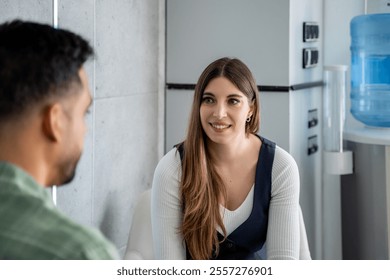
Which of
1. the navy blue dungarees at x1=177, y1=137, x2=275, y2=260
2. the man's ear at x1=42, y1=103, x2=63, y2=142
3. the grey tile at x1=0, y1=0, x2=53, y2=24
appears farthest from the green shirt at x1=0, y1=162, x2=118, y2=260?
the navy blue dungarees at x1=177, y1=137, x2=275, y2=260

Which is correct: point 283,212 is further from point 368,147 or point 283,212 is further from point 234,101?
point 368,147

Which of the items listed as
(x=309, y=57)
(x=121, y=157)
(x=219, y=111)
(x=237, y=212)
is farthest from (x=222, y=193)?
(x=309, y=57)

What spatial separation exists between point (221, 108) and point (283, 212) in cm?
28

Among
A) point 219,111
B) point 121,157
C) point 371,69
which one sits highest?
point 371,69

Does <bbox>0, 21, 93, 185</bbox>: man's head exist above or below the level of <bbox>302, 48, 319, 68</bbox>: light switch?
below

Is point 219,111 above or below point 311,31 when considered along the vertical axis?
below

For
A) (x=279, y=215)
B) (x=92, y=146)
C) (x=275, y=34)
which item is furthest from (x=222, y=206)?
(x=275, y=34)

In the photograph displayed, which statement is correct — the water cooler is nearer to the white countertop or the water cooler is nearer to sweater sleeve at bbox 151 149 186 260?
the white countertop

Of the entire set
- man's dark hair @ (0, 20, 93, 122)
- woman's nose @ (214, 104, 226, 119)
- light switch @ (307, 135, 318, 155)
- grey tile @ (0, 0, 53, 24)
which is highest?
grey tile @ (0, 0, 53, 24)

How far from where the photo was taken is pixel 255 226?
157 cm

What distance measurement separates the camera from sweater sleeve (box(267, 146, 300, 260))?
1.57 metres

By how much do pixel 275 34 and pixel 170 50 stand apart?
0.35m

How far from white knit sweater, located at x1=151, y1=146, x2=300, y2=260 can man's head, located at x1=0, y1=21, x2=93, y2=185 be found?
2.58 feet

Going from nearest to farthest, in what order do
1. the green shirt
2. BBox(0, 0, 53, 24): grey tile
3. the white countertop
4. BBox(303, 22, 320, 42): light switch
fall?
1. the green shirt
2. BBox(0, 0, 53, 24): grey tile
3. the white countertop
4. BBox(303, 22, 320, 42): light switch
